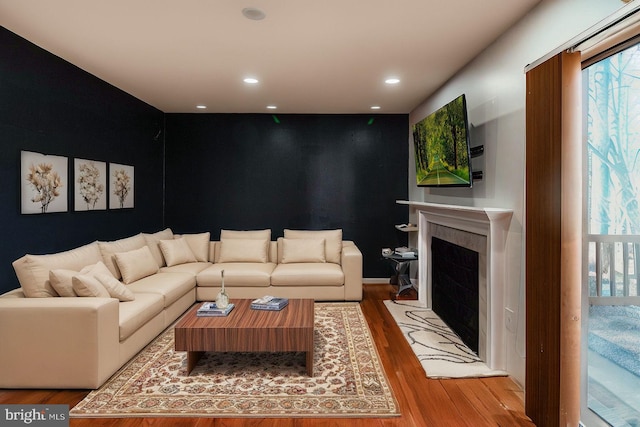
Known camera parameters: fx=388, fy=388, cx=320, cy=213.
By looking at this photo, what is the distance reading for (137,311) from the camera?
10.3 ft

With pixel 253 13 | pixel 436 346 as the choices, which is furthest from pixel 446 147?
pixel 253 13

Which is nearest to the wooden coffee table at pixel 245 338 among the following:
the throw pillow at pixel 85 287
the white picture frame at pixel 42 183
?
the throw pillow at pixel 85 287

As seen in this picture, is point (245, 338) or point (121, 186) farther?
point (121, 186)

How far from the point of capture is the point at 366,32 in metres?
2.96

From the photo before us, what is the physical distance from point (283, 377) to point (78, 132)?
3094mm

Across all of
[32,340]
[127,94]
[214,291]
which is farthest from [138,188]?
[32,340]

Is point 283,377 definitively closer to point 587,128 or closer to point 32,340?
point 32,340

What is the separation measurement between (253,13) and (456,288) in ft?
9.73

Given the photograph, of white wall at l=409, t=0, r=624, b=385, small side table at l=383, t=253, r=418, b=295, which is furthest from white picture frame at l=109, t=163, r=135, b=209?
white wall at l=409, t=0, r=624, b=385

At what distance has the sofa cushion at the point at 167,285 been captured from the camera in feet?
12.2

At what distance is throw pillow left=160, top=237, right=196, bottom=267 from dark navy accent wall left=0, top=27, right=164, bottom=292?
49 cm

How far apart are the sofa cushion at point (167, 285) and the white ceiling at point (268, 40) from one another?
2.13 meters

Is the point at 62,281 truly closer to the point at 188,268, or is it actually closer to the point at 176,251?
the point at 188,268

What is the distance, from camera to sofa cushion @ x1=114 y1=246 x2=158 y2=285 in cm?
391
